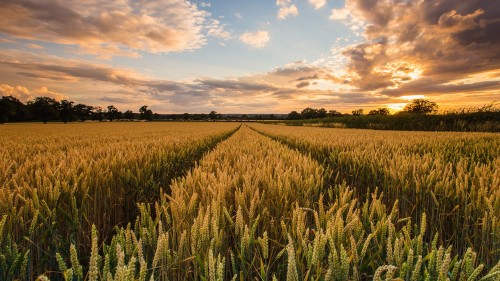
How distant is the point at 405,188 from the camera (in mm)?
2797

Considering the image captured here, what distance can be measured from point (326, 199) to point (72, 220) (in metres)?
2.59

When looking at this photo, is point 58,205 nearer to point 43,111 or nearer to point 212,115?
point 43,111

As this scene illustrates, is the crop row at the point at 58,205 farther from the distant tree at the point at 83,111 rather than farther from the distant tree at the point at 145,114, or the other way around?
the distant tree at the point at 145,114

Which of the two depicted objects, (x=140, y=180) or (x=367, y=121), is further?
(x=367, y=121)

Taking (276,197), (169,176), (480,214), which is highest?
(276,197)

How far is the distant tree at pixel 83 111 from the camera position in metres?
114

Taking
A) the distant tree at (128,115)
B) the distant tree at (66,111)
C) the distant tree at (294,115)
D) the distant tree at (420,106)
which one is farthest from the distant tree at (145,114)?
the distant tree at (420,106)

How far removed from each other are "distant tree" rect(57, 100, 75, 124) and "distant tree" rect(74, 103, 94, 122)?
813 cm

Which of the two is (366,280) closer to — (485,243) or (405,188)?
(485,243)

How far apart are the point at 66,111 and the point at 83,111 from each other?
80.0ft

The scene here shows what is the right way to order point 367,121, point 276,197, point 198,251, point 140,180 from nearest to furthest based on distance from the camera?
point 198,251
point 276,197
point 140,180
point 367,121

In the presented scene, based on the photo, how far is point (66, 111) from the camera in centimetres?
9675

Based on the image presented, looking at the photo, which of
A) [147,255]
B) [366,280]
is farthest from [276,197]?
[147,255]

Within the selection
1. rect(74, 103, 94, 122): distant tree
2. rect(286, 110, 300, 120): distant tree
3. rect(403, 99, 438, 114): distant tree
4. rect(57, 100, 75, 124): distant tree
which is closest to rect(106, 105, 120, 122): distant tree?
rect(74, 103, 94, 122): distant tree
